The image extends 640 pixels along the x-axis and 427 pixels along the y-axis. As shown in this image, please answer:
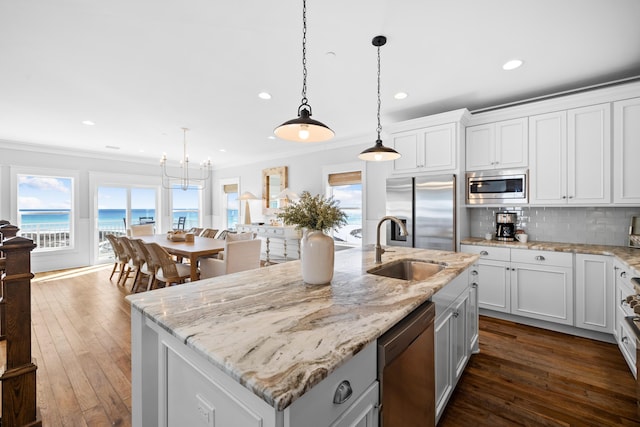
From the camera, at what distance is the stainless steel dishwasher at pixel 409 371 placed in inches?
40.5

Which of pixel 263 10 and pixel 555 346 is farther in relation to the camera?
pixel 555 346

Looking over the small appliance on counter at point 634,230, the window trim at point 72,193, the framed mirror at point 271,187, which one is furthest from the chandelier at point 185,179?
the small appliance on counter at point 634,230

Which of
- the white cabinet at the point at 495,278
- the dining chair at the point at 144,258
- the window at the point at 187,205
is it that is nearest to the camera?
the white cabinet at the point at 495,278

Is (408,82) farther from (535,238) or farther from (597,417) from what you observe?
(597,417)

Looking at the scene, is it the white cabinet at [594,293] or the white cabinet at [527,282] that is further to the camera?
the white cabinet at [527,282]

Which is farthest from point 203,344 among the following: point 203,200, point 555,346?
point 203,200

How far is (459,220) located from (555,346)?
1495 millimetres

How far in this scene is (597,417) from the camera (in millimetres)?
1724

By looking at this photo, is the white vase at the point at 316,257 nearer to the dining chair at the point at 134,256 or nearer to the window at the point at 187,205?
the dining chair at the point at 134,256

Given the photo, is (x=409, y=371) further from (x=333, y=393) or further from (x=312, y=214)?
(x=312, y=214)

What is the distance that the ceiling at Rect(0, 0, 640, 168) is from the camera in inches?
74.0

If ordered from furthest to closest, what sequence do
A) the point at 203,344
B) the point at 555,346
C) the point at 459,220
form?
the point at 459,220
the point at 555,346
the point at 203,344

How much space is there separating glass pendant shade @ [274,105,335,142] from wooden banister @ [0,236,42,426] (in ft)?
5.01

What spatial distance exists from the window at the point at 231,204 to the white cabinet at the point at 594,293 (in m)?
7.06
